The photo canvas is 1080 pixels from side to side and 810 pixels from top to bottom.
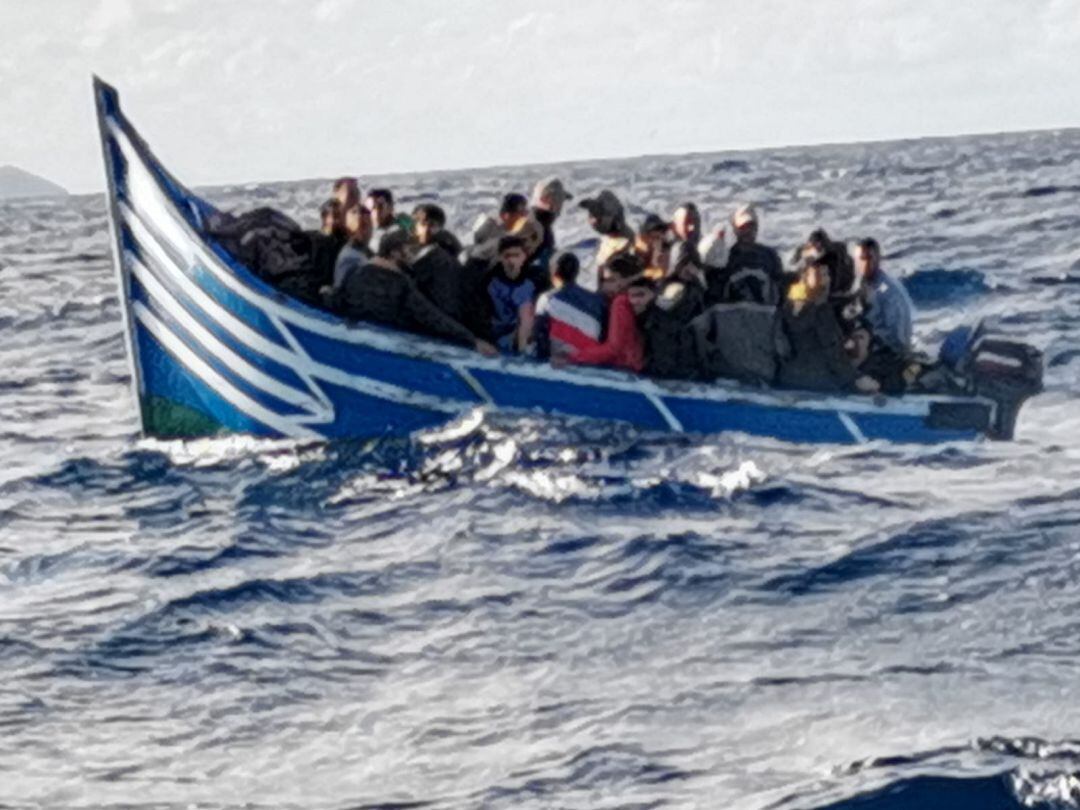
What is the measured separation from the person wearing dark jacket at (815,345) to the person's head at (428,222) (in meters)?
2.48

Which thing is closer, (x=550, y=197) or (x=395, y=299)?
(x=395, y=299)

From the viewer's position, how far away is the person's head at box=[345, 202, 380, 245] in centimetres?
1447

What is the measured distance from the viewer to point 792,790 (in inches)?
277

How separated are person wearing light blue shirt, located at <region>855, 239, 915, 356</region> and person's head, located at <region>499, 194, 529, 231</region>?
233 centimetres

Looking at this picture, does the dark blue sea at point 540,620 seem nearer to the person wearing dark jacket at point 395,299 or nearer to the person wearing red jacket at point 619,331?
the person wearing red jacket at point 619,331

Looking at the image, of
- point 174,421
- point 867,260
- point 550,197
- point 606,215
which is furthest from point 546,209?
point 174,421

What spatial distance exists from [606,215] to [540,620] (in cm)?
546

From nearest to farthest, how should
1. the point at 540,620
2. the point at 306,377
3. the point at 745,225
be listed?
the point at 540,620, the point at 745,225, the point at 306,377

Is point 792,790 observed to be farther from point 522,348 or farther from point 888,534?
point 522,348

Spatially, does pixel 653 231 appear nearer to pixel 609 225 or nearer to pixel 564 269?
pixel 609 225

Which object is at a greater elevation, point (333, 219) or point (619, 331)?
point (333, 219)

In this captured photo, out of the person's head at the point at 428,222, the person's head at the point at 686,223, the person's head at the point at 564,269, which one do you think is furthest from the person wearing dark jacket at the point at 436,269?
the person's head at the point at 686,223

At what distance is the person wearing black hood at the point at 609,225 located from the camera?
572 inches

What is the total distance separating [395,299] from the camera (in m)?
14.1
